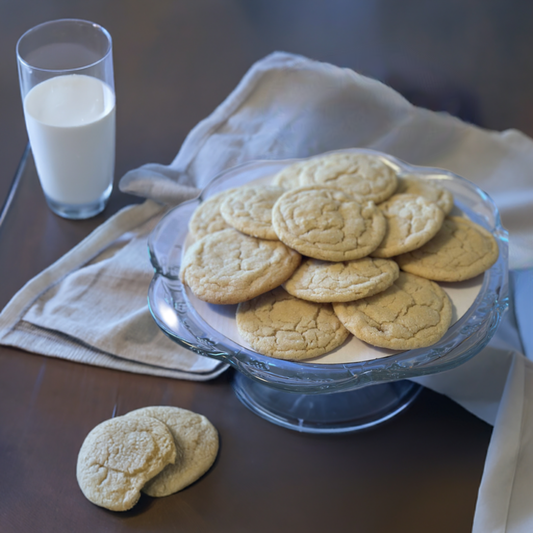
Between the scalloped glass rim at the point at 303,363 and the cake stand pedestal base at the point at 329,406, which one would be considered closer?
the scalloped glass rim at the point at 303,363

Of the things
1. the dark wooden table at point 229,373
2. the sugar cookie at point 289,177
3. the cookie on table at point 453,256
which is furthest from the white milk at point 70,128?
the cookie on table at point 453,256

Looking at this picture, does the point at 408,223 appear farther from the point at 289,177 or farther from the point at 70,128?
the point at 70,128

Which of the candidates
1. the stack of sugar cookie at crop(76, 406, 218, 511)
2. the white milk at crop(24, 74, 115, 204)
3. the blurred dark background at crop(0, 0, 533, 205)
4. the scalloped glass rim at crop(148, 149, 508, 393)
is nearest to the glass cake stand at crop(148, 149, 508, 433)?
the scalloped glass rim at crop(148, 149, 508, 393)

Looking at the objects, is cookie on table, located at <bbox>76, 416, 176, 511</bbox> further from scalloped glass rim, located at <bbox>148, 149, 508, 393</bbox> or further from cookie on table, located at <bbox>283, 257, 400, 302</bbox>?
cookie on table, located at <bbox>283, 257, 400, 302</bbox>

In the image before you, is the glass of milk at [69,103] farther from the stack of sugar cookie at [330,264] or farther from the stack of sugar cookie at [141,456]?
the stack of sugar cookie at [141,456]

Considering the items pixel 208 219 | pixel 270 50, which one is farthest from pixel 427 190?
pixel 270 50
